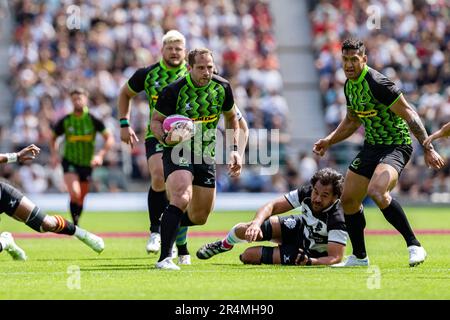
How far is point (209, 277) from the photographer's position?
33.8 feet

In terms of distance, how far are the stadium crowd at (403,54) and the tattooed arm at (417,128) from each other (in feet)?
50.0

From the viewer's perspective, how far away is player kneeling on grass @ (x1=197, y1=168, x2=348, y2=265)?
37.3 ft

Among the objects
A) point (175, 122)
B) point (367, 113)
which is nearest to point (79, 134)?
point (175, 122)

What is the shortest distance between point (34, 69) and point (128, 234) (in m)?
11.9

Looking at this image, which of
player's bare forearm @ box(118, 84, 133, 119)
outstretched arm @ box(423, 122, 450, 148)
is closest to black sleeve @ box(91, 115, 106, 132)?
player's bare forearm @ box(118, 84, 133, 119)

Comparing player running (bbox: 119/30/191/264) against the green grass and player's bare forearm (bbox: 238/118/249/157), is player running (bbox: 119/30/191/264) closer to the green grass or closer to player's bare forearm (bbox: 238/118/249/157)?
the green grass

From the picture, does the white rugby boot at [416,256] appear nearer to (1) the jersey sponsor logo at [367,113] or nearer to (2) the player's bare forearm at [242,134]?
(1) the jersey sponsor logo at [367,113]

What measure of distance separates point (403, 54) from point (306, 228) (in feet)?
61.1

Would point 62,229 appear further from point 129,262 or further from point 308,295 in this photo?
point 308,295

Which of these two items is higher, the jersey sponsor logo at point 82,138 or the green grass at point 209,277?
the jersey sponsor logo at point 82,138

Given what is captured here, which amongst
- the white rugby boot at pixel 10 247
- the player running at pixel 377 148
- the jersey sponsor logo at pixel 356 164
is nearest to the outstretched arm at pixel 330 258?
the player running at pixel 377 148

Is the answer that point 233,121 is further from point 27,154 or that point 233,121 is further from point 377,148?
point 27,154

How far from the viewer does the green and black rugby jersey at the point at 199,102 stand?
1127 centimetres
